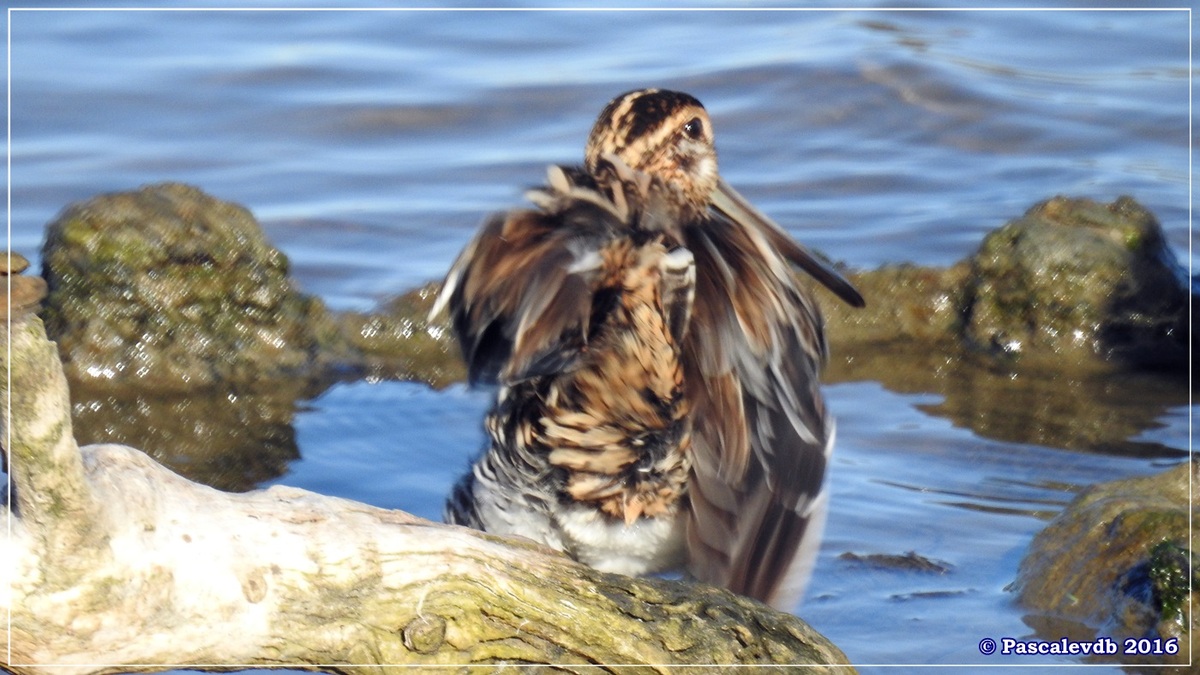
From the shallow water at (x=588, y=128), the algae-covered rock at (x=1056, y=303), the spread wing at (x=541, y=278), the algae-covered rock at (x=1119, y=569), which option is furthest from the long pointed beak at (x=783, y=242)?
the algae-covered rock at (x=1056, y=303)

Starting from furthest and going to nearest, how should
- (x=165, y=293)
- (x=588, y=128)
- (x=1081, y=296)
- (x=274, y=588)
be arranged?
(x=588, y=128) → (x=1081, y=296) → (x=165, y=293) → (x=274, y=588)

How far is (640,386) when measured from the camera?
336 centimetres

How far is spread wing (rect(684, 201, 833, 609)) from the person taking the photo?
3.45 m

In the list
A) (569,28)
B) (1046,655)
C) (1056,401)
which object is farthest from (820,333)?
(569,28)

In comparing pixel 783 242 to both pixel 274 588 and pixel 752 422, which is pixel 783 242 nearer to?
pixel 752 422

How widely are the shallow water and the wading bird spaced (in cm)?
188

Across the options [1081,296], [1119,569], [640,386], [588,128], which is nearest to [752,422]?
[640,386]

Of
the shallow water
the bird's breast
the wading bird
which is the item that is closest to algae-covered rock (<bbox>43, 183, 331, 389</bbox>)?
the shallow water

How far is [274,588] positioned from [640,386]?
0.98 m

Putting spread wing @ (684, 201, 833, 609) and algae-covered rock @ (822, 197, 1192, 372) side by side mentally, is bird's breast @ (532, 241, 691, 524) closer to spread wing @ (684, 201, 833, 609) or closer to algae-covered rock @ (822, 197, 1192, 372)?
spread wing @ (684, 201, 833, 609)

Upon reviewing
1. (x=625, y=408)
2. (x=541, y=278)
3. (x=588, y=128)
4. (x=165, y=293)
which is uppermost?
(x=588, y=128)

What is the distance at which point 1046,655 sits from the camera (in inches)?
167

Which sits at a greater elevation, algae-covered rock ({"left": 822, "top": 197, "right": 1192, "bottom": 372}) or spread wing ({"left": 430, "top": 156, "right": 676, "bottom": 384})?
algae-covered rock ({"left": 822, "top": 197, "right": 1192, "bottom": 372})

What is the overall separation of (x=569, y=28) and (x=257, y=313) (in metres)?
5.04
